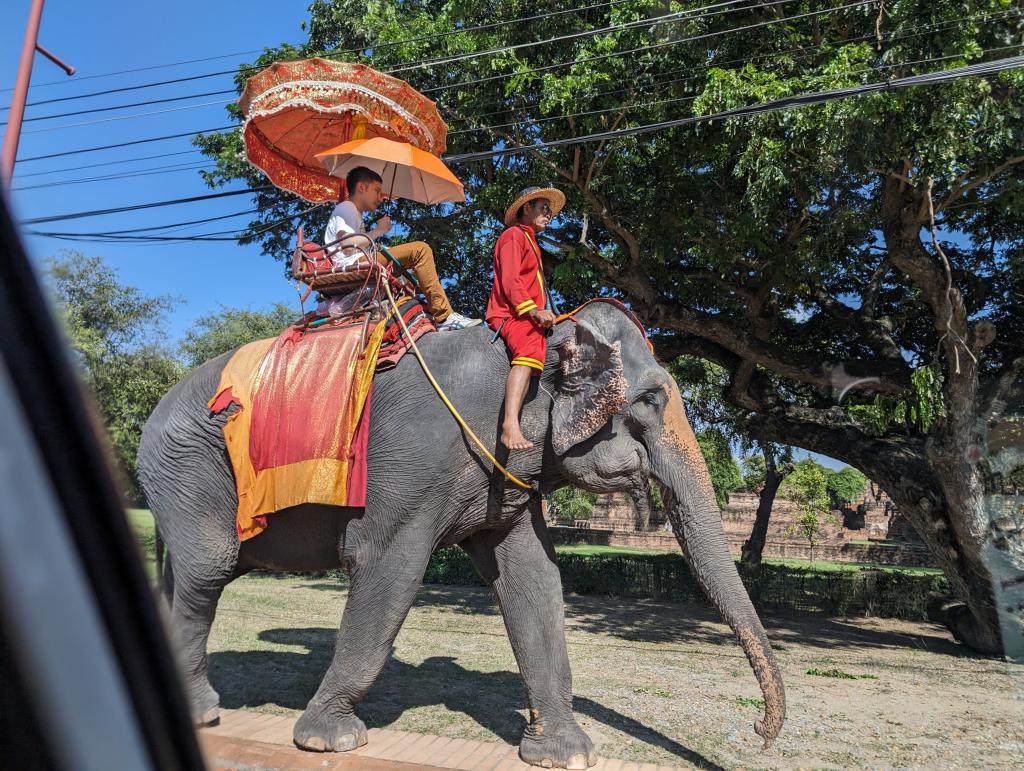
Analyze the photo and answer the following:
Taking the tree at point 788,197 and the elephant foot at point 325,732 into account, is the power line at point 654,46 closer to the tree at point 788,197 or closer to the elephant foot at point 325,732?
the tree at point 788,197

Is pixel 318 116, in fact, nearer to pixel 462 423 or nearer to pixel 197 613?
pixel 462 423

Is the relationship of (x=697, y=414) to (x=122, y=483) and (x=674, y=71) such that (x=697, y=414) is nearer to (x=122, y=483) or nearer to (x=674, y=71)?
(x=674, y=71)

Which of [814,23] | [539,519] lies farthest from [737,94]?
[539,519]

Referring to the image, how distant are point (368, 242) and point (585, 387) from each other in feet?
5.60

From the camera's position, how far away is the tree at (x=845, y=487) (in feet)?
165

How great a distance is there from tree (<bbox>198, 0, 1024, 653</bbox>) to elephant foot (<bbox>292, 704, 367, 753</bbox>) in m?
7.29

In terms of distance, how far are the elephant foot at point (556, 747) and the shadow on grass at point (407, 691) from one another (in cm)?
55

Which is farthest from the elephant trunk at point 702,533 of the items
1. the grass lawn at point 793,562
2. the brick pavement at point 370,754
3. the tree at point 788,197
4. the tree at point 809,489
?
the tree at point 809,489

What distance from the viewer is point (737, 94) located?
9508mm

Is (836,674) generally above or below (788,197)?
below

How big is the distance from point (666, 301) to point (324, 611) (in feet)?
23.5

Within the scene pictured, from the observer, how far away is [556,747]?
497 cm

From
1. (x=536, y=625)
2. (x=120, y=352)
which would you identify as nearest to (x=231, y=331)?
(x=120, y=352)

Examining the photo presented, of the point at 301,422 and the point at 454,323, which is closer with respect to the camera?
the point at 301,422
